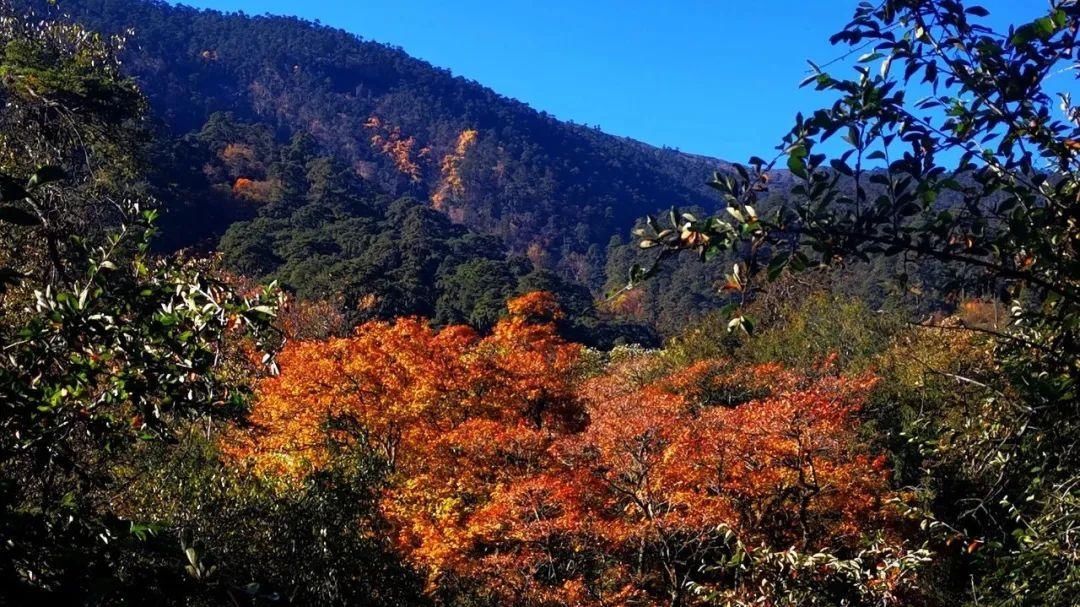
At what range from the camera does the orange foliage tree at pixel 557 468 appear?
1258 cm

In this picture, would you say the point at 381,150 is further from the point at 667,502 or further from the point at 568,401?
the point at 667,502

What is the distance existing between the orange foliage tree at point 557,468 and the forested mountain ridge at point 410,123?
74.3m

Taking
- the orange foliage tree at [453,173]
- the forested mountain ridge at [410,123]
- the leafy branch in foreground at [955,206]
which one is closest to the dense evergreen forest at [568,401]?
the leafy branch in foreground at [955,206]

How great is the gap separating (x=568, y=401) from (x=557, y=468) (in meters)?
5.07

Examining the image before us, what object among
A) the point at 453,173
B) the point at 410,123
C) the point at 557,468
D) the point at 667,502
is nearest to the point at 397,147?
the point at 410,123

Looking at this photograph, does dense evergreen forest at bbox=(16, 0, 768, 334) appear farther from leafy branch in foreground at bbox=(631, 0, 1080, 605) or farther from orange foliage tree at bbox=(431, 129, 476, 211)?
leafy branch in foreground at bbox=(631, 0, 1080, 605)

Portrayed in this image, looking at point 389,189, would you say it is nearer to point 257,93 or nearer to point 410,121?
point 410,121

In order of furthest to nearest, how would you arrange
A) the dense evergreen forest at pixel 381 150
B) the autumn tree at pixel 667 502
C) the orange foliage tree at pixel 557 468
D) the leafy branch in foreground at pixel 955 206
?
the dense evergreen forest at pixel 381 150, the orange foliage tree at pixel 557 468, the autumn tree at pixel 667 502, the leafy branch in foreground at pixel 955 206

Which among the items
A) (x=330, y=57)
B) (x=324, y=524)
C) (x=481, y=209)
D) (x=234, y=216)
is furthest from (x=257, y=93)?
(x=324, y=524)

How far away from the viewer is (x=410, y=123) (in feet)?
409

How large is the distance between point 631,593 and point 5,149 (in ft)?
31.6

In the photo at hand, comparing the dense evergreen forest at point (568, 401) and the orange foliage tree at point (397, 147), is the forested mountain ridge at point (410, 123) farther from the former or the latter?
the dense evergreen forest at point (568, 401)

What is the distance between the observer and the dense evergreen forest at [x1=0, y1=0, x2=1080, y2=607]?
7.93 ft

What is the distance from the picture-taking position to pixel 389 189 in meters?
105
